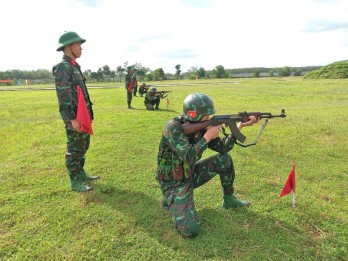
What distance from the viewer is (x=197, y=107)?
382 cm

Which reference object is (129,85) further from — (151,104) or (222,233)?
(222,233)

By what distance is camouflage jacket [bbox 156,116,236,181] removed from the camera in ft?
12.2

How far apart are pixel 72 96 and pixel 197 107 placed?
2297 millimetres

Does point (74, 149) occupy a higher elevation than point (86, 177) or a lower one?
higher

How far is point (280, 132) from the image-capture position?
9164mm

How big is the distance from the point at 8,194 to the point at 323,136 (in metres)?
8.19

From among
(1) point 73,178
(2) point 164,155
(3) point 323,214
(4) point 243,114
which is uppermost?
(4) point 243,114

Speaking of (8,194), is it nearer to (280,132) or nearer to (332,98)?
(280,132)

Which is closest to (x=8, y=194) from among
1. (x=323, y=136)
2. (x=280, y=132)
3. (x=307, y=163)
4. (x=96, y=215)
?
(x=96, y=215)

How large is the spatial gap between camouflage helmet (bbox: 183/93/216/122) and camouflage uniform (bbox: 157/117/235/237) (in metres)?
0.20

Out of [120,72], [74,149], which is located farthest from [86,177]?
[120,72]

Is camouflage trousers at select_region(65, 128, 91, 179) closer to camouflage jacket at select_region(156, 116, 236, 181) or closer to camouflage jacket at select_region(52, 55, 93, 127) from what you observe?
camouflage jacket at select_region(52, 55, 93, 127)

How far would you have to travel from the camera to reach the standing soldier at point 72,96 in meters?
4.75

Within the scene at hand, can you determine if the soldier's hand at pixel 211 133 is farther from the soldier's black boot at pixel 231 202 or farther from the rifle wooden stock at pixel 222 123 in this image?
the soldier's black boot at pixel 231 202
